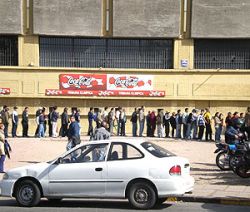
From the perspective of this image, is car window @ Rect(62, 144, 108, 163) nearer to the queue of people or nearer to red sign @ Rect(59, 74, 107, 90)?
the queue of people

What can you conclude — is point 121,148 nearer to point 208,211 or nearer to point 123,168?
point 123,168

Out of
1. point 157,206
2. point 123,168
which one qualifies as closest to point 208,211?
point 157,206

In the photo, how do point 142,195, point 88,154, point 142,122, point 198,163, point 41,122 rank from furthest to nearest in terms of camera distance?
point 142,122
point 41,122
point 198,163
point 88,154
point 142,195

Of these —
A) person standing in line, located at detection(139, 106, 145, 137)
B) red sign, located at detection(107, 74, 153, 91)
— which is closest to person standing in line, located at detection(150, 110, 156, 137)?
person standing in line, located at detection(139, 106, 145, 137)

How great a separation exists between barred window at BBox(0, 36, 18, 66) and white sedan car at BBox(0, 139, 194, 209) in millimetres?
22483

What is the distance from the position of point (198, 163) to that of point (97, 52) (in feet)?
54.2

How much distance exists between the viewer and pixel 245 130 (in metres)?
17.4

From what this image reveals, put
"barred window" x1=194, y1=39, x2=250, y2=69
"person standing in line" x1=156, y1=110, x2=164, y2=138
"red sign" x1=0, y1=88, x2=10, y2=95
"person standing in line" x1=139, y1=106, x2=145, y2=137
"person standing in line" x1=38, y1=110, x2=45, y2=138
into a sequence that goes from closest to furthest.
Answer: "person standing in line" x1=38, y1=110, x2=45, y2=138 < "person standing in line" x1=156, y1=110, x2=164, y2=138 < "person standing in line" x1=139, y1=106, x2=145, y2=137 < "red sign" x1=0, y1=88, x2=10, y2=95 < "barred window" x1=194, y1=39, x2=250, y2=69

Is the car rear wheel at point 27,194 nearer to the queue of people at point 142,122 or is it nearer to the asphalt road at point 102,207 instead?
the asphalt road at point 102,207

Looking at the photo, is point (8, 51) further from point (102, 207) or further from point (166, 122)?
point (102, 207)

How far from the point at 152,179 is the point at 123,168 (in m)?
0.64

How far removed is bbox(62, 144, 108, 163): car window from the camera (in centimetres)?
1173

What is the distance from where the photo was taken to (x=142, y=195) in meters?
11.4

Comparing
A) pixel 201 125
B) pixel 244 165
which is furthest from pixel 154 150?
pixel 201 125
